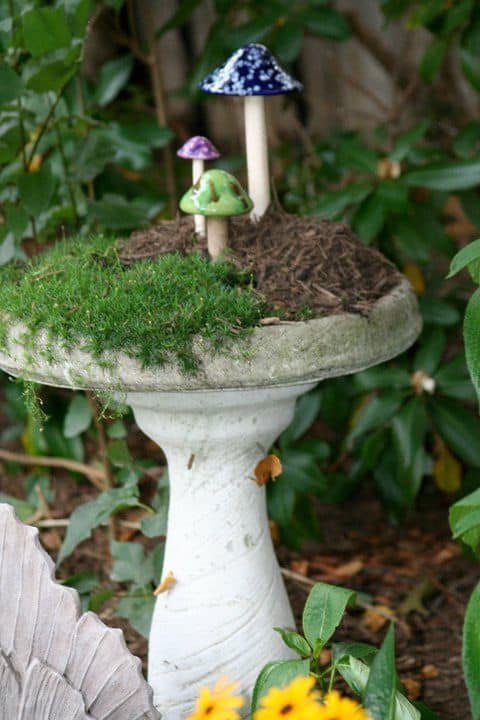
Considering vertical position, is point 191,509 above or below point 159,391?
below

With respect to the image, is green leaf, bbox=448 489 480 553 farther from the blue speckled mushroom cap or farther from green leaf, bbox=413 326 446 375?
green leaf, bbox=413 326 446 375

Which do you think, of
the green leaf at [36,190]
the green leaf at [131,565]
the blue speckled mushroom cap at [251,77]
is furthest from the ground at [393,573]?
the blue speckled mushroom cap at [251,77]

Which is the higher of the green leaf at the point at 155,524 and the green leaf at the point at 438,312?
the green leaf at the point at 438,312

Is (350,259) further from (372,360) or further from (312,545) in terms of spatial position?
(312,545)

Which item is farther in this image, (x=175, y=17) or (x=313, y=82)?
(x=313, y=82)

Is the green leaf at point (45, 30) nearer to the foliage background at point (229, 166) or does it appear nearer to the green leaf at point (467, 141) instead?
the foliage background at point (229, 166)

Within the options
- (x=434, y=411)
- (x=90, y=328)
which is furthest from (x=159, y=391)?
(x=434, y=411)

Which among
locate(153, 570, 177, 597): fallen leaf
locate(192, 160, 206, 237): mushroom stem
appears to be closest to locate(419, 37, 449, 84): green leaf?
locate(192, 160, 206, 237): mushroom stem
